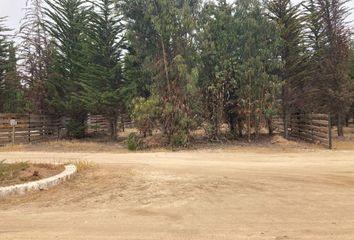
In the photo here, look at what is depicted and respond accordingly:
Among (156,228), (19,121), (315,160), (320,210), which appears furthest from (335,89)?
(156,228)

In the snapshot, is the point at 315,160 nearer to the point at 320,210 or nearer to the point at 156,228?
the point at 320,210

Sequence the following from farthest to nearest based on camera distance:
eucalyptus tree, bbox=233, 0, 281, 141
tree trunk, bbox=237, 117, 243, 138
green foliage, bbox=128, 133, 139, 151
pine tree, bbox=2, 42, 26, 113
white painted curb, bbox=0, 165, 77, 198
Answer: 1. pine tree, bbox=2, 42, 26, 113
2. tree trunk, bbox=237, 117, 243, 138
3. eucalyptus tree, bbox=233, 0, 281, 141
4. green foliage, bbox=128, 133, 139, 151
5. white painted curb, bbox=0, 165, 77, 198

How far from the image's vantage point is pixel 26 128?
2430cm

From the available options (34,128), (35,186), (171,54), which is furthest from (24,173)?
(34,128)

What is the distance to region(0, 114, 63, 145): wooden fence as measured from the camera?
23.5 metres

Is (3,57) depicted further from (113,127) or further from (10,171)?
(10,171)

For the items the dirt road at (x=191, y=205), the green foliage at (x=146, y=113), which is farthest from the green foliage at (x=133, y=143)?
the dirt road at (x=191, y=205)

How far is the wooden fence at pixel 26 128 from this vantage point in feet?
77.0

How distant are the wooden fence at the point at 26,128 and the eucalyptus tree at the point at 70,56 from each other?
1379 millimetres

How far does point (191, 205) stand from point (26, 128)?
729 inches

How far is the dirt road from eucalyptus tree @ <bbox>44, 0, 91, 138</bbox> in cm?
1462

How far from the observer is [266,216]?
6859 mm

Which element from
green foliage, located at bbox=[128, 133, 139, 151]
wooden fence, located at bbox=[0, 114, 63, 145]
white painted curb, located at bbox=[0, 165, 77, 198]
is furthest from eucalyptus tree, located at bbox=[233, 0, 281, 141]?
white painted curb, located at bbox=[0, 165, 77, 198]

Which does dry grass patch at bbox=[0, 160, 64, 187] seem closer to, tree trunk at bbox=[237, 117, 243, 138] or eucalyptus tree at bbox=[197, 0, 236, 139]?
eucalyptus tree at bbox=[197, 0, 236, 139]
